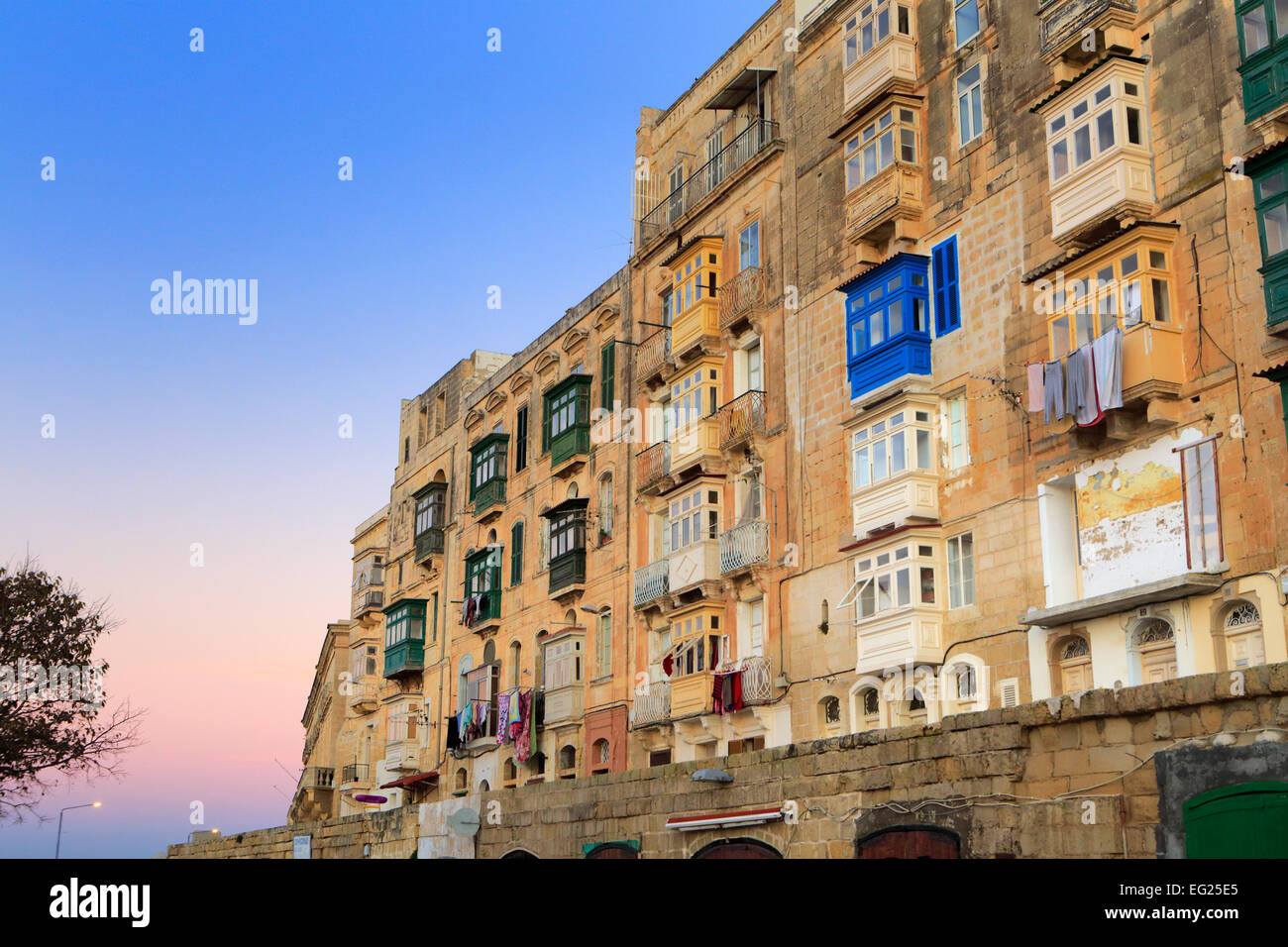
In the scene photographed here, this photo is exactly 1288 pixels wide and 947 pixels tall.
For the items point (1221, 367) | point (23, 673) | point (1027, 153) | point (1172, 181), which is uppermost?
point (1027, 153)

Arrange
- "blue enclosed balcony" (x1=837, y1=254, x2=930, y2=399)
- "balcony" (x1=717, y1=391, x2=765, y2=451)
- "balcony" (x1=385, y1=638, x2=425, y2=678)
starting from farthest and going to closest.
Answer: "balcony" (x1=385, y1=638, x2=425, y2=678), "balcony" (x1=717, y1=391, x2=765, y2=451), "blue enclosed balcony" (x1=837, y1=254, x2=930, y2=399)

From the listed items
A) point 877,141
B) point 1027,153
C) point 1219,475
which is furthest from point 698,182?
point 1219,475

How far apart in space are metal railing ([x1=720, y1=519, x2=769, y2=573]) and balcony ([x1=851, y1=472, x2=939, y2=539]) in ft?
13.8

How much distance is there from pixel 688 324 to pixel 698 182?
166 inches

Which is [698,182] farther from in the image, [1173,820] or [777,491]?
[1173,820]

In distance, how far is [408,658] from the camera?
1907 inches

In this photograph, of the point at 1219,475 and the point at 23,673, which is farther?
the point at 23,673

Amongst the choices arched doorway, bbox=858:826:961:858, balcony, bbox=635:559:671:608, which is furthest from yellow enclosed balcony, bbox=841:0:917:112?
arched doorway, bbox=858:826:961:858

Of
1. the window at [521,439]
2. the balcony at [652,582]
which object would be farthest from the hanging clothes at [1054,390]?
the window at [521,439]

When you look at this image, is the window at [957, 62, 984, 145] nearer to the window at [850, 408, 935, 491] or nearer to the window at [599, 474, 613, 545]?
the window at [850, 408, 935, 491]

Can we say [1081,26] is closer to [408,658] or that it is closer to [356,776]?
[408,658]

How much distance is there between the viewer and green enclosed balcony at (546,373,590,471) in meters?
38.3

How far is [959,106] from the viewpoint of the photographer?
85.4ft
